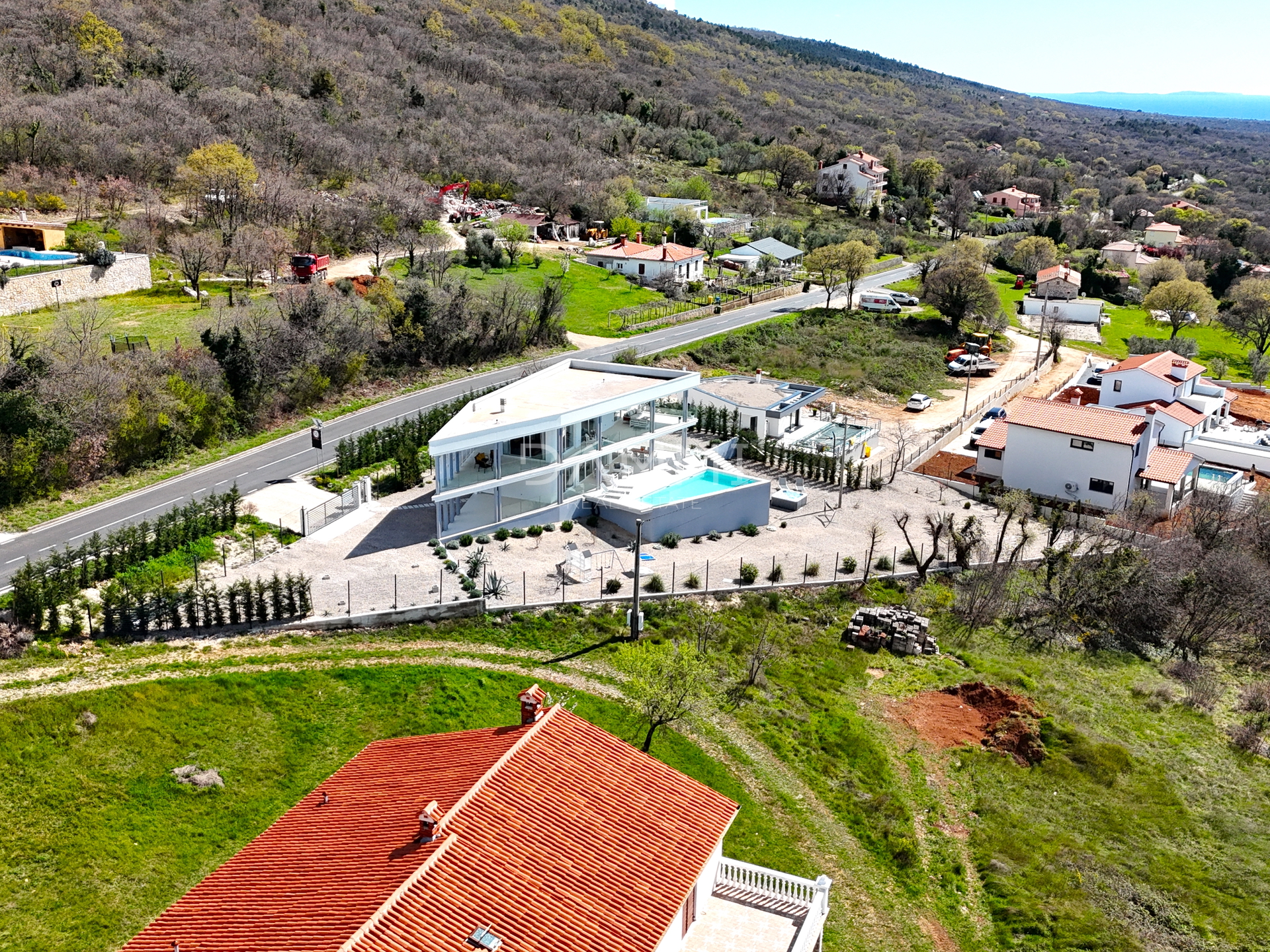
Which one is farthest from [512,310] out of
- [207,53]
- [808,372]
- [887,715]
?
[207,53]

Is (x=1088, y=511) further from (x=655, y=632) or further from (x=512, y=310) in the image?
(x=512, y=310)

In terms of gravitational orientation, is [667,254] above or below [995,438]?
above

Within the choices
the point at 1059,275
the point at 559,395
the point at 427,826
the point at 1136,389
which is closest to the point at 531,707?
the point at 427,826

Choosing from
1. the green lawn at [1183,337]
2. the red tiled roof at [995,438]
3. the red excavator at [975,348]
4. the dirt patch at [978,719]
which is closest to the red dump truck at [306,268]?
the red tiled roof at [995,438]

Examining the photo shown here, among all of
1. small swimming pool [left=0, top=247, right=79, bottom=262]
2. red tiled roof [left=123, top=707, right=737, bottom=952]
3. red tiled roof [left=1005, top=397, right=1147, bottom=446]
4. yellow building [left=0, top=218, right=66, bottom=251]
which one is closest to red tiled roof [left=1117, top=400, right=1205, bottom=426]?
red tiled roof [left=1005, top=397, right=1147, bottom=446]

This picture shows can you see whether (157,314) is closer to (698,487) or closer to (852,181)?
(698,487)

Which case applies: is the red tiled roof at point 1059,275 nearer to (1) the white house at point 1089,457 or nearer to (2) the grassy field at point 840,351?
(2) the grassy field at point 840,351

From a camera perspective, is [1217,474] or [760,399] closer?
[1217,474]
